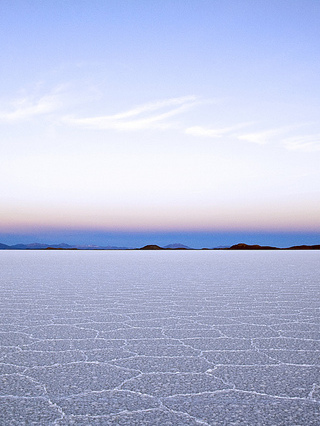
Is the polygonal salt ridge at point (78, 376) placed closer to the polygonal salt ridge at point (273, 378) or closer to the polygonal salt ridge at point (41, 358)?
the polygonal salt ridge at point (41, 358)

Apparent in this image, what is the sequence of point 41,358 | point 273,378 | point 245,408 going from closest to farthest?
1. point 245,408
2. point 273,378
3. point 41,358

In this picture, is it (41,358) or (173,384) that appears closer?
(173,384)

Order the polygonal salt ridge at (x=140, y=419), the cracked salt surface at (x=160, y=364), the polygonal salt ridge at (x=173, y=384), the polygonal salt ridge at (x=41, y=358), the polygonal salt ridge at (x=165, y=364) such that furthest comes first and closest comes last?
the polygonal salt ridge at (x=41, y=358), the polygonal salt ridge at (x=165, y=364), the polygonal salt ridge at (x=173, y=384), the cracked salt surface at (x=160, y=364), the polygonal salt ridge at (x=140, y=419)

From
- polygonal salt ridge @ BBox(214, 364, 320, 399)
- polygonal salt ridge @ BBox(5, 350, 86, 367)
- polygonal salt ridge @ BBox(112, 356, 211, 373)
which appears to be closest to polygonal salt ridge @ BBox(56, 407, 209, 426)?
polygonal salt ridge @ BBox(214, 364, 320, 399)

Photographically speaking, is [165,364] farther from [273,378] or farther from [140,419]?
[140,419]

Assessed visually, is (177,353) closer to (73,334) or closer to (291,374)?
(291,374)

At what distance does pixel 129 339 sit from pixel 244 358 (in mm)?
962

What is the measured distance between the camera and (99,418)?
1.86 m

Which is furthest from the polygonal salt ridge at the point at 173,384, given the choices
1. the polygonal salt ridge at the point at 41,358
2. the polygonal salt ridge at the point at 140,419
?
the polygonal salt ridge at the point at 41,358

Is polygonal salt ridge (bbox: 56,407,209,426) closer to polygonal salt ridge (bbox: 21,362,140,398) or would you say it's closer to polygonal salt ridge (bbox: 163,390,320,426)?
polygonal salt ridge (bbox: 163,390,320,426)

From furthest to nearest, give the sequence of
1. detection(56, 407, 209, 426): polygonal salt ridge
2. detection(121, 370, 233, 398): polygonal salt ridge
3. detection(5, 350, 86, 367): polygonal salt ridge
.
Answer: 1. detection(5, 350, 86, 367): polygonal salt ridge
2. detection(121, 370, 233, 398): polygonal salt ridge
3. detection(56, 407, 209, 426): polygonal salt ridge

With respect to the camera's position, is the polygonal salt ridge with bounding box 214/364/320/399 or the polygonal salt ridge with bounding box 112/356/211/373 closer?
the polygonal salt ridge with bounding box 214/364/320/399

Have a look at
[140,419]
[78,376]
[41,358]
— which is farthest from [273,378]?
[41,358]

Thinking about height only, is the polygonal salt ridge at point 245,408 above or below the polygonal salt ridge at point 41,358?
above
